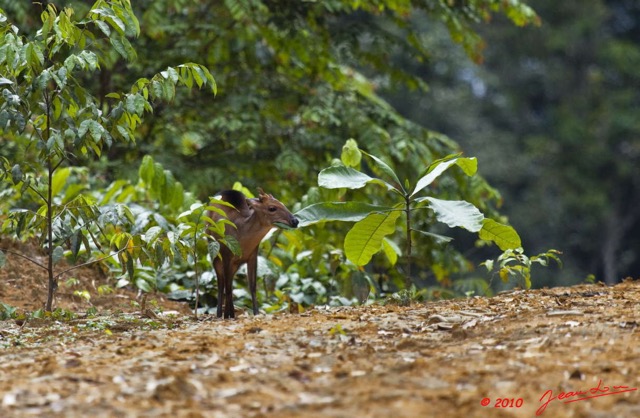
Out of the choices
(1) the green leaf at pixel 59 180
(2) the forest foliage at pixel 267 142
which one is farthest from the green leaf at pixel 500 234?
(1) the green leaf at pixel 59 180

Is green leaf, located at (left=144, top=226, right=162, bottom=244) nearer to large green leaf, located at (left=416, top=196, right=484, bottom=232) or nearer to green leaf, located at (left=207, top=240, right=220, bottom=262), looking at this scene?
green leaf, located at (left=207, top=240, right=220, bottom=262)

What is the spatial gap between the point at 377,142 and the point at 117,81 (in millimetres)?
3010

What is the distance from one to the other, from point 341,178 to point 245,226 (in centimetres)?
66

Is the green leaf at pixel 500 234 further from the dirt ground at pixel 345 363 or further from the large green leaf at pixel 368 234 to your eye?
the large green leaf at pixel 368 234

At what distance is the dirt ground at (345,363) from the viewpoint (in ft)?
11.2

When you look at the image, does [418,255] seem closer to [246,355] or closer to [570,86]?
[246,355]

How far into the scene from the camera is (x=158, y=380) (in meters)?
3.77

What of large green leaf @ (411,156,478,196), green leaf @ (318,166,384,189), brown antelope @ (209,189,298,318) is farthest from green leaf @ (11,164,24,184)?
large green leaf @ (411,156,478,196)

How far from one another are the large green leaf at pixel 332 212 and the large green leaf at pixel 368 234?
0.05 metres

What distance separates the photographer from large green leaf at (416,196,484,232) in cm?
562

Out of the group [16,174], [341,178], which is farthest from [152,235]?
[341,178]

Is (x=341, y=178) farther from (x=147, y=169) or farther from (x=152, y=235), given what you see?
(x=147, y=169)

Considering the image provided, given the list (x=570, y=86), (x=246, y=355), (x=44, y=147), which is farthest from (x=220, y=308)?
(x=570, y=86)

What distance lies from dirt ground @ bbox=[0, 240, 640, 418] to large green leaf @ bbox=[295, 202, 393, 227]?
1.86 feet
